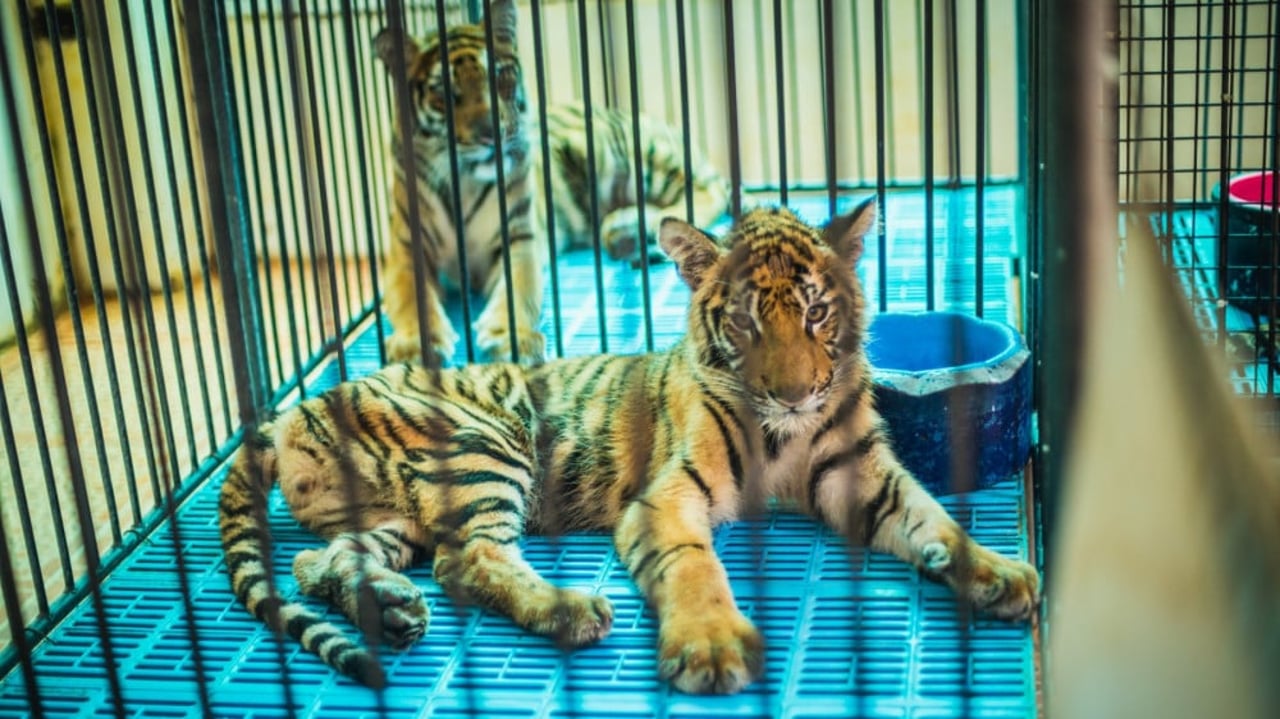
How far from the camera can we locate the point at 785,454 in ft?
9.21

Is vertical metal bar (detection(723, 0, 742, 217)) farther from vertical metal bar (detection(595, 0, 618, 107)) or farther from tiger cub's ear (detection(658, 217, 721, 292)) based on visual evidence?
tiger cub's ear (detection(658, 217, 721, 292))

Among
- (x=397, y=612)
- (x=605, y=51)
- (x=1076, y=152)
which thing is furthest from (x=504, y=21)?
(x=1076, y=152)

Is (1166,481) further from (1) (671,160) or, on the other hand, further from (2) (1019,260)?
(1) (671,160)

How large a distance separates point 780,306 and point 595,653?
2.59ft

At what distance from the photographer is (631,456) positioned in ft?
9.57

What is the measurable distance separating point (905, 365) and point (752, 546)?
806 millimetres

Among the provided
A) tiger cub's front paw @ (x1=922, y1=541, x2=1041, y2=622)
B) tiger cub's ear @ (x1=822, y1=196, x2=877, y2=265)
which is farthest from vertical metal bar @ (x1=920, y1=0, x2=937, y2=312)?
tiger cub's front paw @ (x1=922, y1=541, x2=1041, y2=622)

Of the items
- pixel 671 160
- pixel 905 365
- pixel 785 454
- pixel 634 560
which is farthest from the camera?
pixel 671 160

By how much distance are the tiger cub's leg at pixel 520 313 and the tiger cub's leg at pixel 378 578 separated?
1082 mm

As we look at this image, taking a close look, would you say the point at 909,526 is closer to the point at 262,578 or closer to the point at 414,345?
the point at 262,578

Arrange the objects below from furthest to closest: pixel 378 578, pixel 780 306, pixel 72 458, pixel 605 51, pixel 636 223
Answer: pixel 636 223
pixel 605 51
pixel 780 306
pixel 378 578
pixel 72 458

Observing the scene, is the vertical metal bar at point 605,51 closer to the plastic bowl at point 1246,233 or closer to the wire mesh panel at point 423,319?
the wire mesh panel at point 423,319

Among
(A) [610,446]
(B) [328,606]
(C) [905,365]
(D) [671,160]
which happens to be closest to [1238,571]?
(B) [328,606]

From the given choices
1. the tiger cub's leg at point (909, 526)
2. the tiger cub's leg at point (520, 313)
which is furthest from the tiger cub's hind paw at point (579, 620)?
the tiger cub's leg at point (520, 313)
